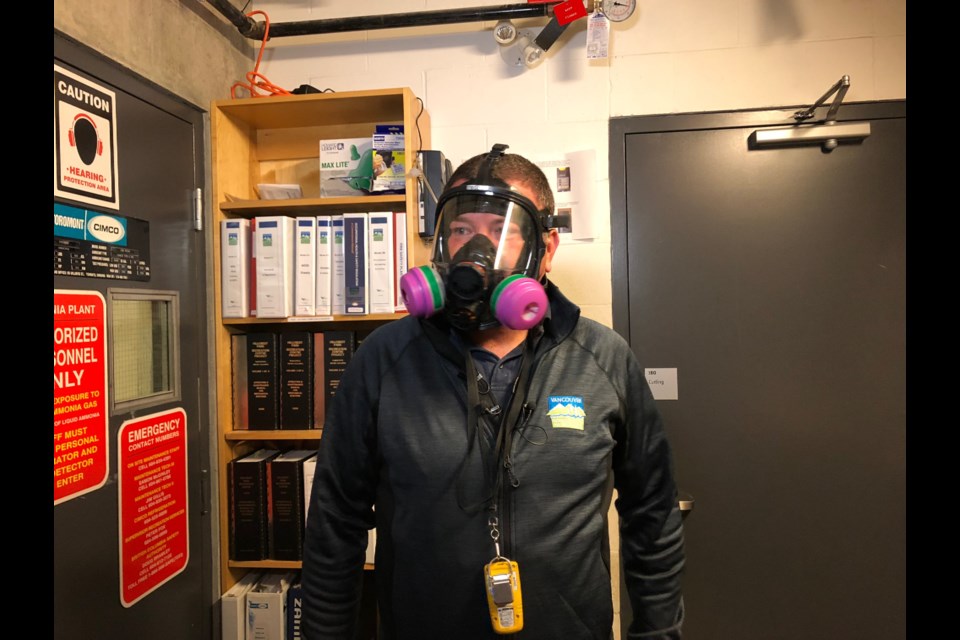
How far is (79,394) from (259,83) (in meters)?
1.33

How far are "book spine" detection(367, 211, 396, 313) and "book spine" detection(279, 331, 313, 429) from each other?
0.30 meters

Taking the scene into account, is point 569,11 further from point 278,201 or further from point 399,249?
point 278,201

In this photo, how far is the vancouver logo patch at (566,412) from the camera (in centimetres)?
108

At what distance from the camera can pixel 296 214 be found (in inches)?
77.7

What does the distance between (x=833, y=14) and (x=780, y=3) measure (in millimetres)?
192

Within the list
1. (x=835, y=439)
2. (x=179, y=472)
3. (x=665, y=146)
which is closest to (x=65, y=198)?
(x=179, y=472)

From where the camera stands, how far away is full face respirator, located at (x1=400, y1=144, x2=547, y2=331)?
104cm

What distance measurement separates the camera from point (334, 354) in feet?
6.09

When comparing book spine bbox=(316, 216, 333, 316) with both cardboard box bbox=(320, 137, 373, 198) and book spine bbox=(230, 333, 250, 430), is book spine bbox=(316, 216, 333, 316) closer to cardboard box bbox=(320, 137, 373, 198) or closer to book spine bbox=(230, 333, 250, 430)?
cardboard box bbox=(320, 137, 373, 198)

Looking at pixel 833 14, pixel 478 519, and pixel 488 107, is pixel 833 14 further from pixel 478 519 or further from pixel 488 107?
pixel 478 519

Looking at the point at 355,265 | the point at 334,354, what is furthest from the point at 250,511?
the point at 355,265

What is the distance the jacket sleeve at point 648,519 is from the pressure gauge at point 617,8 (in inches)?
55.2

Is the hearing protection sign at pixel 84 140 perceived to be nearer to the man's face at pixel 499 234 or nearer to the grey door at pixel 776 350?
the man's face at pixel 499 234

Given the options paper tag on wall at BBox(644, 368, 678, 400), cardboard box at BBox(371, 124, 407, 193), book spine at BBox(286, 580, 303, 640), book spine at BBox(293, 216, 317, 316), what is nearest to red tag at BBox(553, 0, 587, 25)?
cardboard box at BBox(371, 124, 407, 193)
